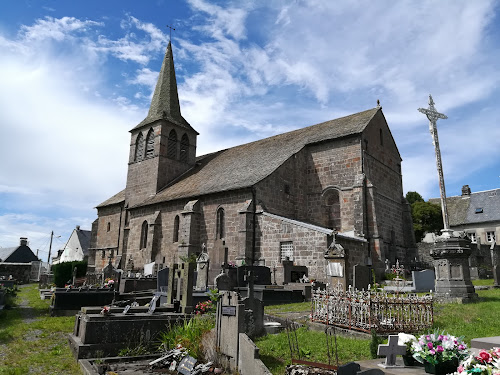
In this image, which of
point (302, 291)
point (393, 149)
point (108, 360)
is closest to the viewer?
point (108, 360)

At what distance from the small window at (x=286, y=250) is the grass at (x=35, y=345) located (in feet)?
34.0

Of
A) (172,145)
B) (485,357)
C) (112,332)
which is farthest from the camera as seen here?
(172,145)

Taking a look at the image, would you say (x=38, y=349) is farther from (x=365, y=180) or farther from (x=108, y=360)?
(x=365, y=180)

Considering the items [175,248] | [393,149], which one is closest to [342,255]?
[175,248]

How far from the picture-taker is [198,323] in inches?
330

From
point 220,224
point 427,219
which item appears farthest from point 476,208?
point 220,224

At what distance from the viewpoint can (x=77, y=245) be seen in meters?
51.1

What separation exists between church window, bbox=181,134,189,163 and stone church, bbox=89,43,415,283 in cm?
17

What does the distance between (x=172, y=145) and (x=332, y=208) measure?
15144 millimetres

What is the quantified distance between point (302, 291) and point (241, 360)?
992 centimetres

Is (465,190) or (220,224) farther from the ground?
(465,190)

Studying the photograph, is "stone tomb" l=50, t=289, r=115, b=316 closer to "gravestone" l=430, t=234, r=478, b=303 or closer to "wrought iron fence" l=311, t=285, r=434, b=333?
"wrought iron fence" l=311, t=285, r=434, b=333

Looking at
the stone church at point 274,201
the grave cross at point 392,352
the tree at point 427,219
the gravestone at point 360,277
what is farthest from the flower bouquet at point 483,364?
the tree at point 427,219

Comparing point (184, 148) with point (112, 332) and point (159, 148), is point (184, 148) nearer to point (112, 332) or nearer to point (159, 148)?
point (159, 148)
